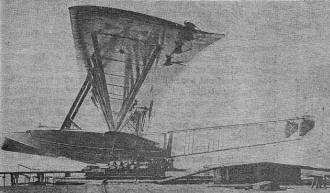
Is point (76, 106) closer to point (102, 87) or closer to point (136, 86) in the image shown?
point (102, 87)

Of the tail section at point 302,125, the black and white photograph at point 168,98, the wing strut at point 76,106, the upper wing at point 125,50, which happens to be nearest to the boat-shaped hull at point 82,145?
the black and white photograph at point 168,98

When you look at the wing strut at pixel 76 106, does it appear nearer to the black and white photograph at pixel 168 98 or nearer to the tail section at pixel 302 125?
the black and white photograph at pixel 168 98

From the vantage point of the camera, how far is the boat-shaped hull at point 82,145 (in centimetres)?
570

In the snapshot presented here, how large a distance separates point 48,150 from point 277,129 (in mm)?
3507

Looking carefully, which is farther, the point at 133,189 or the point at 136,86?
the point at 136,86

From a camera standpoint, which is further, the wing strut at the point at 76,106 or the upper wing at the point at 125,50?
the wing strut at the point at 76,106

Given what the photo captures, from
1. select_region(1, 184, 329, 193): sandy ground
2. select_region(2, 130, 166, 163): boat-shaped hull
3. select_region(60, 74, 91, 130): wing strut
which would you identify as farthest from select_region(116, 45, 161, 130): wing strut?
select_region(1, 184, 329, 193): sandy ground

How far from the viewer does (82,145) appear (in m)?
5.86

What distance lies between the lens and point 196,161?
20.9 ft

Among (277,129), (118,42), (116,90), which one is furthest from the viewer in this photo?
(277,129)

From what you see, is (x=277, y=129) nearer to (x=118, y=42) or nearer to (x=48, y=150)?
(x=118, y=42)

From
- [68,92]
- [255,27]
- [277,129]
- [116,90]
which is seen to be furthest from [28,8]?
[277,129]

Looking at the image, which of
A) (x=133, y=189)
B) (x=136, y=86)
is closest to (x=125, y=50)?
Answer: (x=136, y=86)

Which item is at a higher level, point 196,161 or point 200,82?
point 200,82
